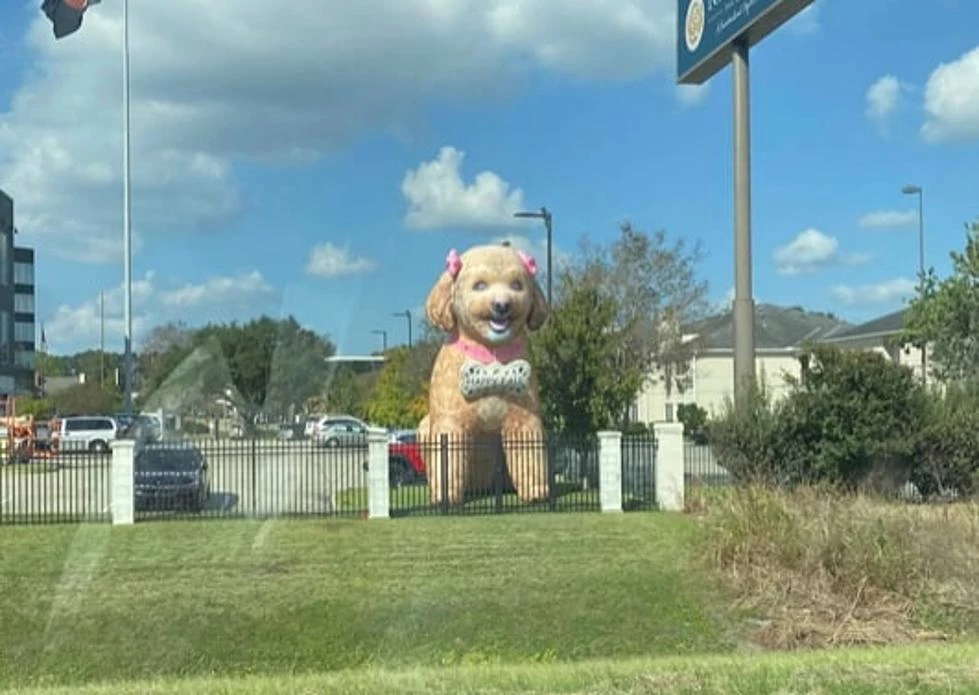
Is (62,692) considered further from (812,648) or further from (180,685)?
(812,648)

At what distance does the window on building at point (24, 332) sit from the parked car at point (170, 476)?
7850 centimetres

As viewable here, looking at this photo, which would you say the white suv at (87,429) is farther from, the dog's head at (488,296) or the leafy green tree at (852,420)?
the leafy green tree at (852,420)

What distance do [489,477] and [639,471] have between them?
2633 mm

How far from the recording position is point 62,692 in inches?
348

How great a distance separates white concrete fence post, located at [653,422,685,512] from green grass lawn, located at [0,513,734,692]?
486 centimetres

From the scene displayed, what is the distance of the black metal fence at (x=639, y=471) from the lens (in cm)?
2308

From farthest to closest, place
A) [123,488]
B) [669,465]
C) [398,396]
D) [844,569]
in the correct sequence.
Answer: [398,396], [669,465], [123,488], [844,569]

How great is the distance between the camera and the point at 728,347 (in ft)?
237

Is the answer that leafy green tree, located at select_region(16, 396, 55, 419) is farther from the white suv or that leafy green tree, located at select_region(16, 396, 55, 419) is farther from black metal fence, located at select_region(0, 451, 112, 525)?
black metal fence, located at select_region(0, 451, 112, 525)

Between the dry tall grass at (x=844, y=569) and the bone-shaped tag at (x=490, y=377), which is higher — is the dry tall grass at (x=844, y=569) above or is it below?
below

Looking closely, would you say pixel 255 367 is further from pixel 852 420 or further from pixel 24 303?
pixel 24 303

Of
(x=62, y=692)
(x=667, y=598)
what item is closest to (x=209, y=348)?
(x=667, y=598)

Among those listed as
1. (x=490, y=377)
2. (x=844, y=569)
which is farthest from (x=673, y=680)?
(x=490, y=377)

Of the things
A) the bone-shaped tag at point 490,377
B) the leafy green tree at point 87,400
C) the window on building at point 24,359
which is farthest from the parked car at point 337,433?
the window on building at point 24,359
